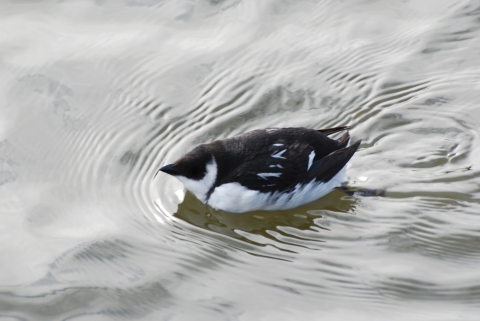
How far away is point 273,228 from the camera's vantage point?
5.97 metres

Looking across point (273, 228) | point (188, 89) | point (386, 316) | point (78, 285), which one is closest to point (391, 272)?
point (386, 316)

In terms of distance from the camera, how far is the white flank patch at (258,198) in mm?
6004

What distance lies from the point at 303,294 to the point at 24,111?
3808 mm

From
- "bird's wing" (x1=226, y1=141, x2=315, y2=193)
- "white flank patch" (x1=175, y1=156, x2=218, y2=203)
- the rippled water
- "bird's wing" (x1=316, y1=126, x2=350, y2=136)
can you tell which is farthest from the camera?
"bird's wing" (x1=316, y1=126, x2=350, y2=136)

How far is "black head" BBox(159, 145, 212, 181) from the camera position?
6.06 metres

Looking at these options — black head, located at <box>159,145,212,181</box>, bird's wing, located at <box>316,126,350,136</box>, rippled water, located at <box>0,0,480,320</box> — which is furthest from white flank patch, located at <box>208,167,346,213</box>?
bird's wing, located at <box>316,126,350,136</box>

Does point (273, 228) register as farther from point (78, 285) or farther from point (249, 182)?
point (78, 285)

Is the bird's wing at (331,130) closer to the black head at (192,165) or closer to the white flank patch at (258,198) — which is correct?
the white flank patch at (258,198)

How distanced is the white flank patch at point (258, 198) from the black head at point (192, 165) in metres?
0.22

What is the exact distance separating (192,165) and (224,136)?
1.04m

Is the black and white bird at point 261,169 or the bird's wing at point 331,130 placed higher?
the bird's wing at point 331,130

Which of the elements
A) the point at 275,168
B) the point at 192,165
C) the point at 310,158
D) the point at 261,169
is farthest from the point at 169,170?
the point at 310,158

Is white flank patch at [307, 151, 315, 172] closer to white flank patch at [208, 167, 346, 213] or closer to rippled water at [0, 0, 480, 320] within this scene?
white flank patch at [208, 167, 346, 213]

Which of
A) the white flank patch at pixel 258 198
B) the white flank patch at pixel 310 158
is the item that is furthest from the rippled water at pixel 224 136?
the white flank patch at pixel 310 158
